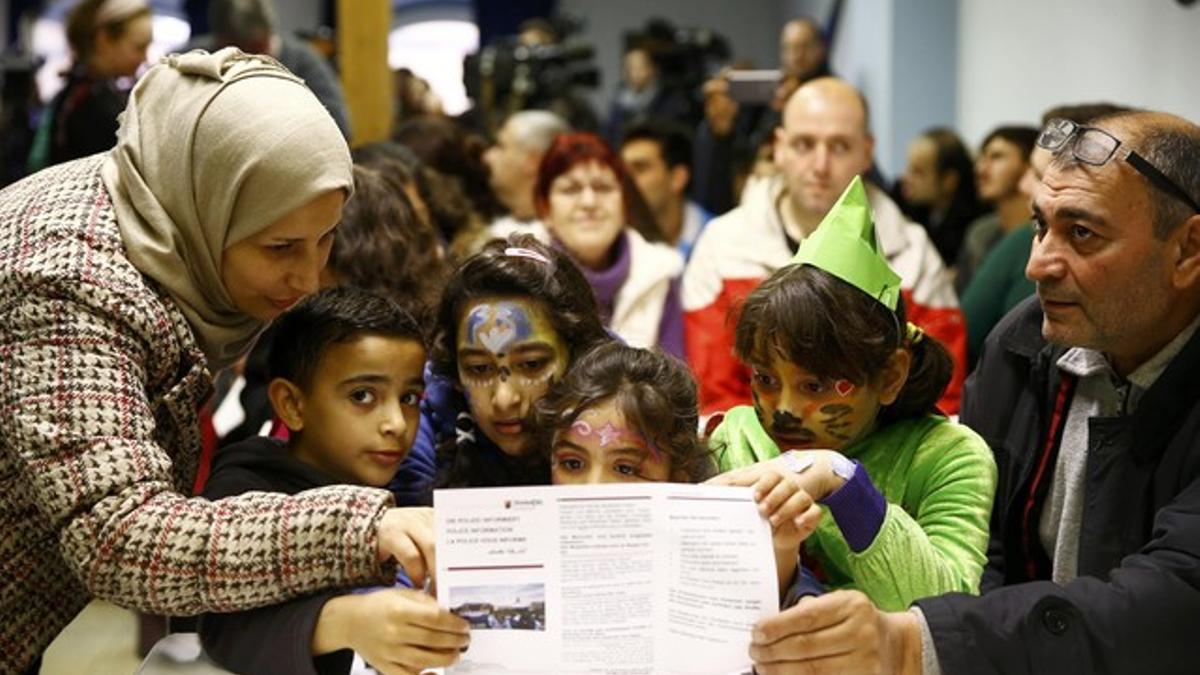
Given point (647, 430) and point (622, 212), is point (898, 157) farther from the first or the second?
point (647, 430)

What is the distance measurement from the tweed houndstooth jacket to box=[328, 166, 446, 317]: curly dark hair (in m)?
1.08

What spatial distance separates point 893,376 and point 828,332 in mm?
142

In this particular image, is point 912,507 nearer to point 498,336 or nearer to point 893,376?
point 893,376

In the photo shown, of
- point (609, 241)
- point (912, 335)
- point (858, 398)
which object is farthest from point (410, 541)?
point (609, 241)

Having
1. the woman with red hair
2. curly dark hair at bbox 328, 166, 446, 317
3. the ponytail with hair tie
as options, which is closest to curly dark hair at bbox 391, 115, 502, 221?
the woman with red hair

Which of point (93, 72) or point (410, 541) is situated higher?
point (93, 72)

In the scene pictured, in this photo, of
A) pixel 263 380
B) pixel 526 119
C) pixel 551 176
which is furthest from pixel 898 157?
pixel 263 380

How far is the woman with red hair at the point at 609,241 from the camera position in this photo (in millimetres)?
4258

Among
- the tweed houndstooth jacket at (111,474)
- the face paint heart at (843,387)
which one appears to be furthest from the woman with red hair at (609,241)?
the tweed houndstooth jacket at (111,474)

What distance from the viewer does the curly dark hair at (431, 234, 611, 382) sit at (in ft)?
8.29

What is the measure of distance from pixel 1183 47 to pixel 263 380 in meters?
3.22

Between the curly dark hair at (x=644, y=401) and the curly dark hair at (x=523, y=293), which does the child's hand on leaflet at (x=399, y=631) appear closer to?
the curly dark hair at (x=644, y=401)

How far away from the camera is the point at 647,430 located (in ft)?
7.14

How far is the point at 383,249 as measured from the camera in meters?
3.23
